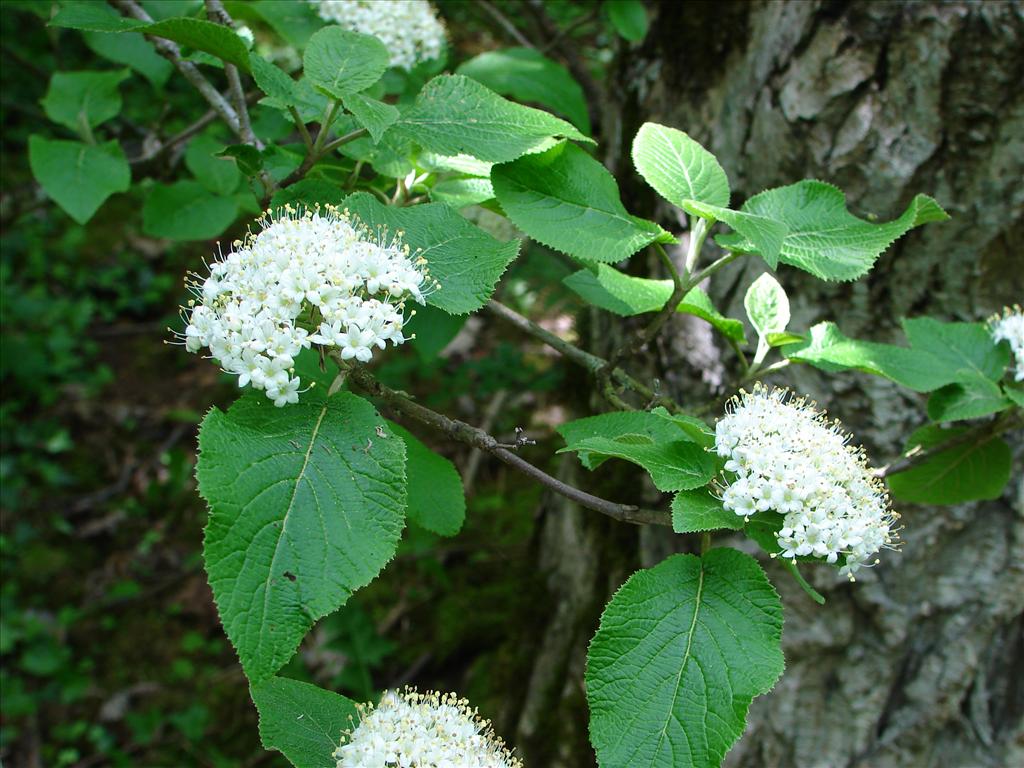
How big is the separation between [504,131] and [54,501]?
3.30 m

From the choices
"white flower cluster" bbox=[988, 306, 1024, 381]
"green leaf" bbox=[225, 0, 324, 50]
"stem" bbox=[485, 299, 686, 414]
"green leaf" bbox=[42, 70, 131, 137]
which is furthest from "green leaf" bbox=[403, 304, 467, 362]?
"white flower cluster" bbox=[988, 306, 1024, 381]

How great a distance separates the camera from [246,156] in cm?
139

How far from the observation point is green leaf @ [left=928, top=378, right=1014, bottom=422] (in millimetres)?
1503

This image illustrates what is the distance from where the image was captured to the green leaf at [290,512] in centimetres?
98

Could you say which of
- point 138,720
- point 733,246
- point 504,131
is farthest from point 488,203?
point 138,720

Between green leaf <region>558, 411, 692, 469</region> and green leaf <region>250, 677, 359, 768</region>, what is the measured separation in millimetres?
513

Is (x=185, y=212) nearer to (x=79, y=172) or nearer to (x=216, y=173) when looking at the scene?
(x=216, y=173)

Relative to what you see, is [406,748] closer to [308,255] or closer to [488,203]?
[308,255]

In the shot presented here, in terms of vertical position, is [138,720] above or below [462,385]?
below

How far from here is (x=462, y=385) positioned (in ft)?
10.7

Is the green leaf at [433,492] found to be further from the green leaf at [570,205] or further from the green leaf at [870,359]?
the green leaf at [870,359]

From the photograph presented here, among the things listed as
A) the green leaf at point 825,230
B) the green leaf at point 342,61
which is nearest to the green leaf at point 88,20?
the green leaf at point 342,61

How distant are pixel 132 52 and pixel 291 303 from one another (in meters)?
1.55

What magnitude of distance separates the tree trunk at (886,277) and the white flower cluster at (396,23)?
0.61 m
